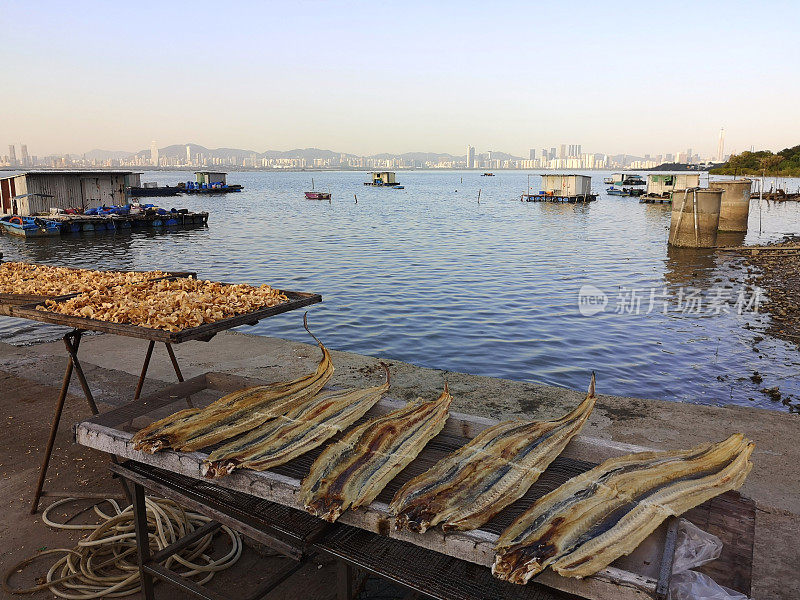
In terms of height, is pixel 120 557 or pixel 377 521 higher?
pixel 377 521

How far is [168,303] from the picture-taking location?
600 cm

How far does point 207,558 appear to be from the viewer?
514cm

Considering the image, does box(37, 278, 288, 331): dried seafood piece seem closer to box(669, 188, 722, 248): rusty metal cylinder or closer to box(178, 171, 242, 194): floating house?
box(669, 188, 722, 248): rusty metal cylinder

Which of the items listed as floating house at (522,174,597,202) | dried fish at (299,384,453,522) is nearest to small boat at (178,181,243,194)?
floating house at (522,174,597,202)

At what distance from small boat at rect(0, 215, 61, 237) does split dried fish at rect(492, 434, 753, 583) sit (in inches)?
1979

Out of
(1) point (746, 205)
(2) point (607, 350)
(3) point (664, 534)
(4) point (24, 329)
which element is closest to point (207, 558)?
(3) point (664, 534)

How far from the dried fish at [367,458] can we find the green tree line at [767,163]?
4335 inches

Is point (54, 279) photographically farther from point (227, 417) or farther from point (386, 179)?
point (386, 179)

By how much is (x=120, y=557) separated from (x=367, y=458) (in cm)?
284

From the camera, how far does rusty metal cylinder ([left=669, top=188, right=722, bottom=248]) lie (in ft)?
121

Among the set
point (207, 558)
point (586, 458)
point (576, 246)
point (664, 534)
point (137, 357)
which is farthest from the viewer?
point (576, 246)

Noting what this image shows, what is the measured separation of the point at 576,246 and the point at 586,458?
135 ft

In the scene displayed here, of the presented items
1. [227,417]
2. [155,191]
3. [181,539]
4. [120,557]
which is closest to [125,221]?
[120,557]

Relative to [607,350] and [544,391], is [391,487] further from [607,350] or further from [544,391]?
[607,350]
